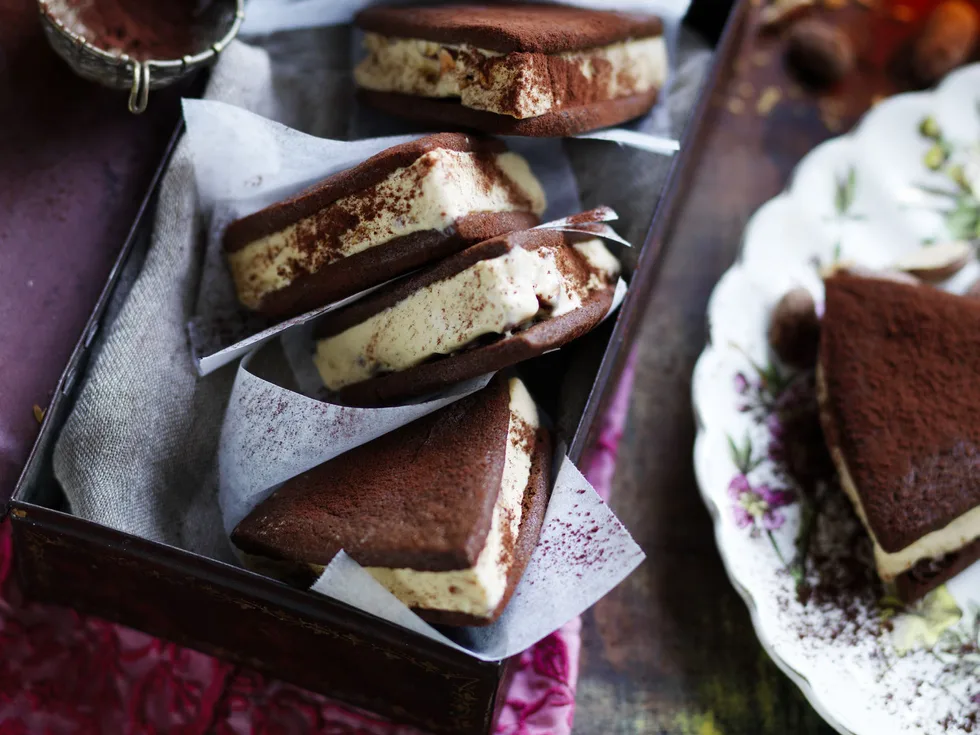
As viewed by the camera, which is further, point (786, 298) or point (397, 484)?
point (786, 298)

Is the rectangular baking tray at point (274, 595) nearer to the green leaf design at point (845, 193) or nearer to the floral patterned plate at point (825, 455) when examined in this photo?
the floral patterned plate at point (825, 455)

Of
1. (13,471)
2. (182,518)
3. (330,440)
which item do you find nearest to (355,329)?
(330,440)

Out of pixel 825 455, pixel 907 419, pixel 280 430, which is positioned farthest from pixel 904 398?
pixel 280 430

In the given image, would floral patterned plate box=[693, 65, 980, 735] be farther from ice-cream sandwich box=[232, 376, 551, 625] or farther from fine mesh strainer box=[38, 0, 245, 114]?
fine mesh strainer box=[38, 0, 245, 114]

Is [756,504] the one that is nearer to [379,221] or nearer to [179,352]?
[379,221]

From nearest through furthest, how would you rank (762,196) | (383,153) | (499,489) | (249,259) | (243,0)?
(499,489), (383,153), (249,259), (243,0), (762,196)

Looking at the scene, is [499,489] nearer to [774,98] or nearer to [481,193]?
[481,193]
